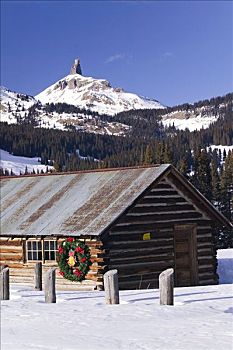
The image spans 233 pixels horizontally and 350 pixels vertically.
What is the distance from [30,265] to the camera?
77.7 ft

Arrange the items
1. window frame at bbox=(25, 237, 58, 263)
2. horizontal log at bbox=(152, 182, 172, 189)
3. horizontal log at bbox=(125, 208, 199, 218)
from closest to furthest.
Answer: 1. horizontal log at bbox=(125, 208, 199, 218)
2. window frame at bbox=(25, 237, 58, 263)
3. horizontal log at bbox=(152, 182, 172, 189)

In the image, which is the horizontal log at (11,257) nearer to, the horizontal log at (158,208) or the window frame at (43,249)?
the window frame at (43,249)

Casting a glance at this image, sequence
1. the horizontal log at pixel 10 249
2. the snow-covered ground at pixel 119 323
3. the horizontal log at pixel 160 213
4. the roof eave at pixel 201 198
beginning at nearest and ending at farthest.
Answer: the snow-covered ground at pixel 119 323 < the horizontal log at pixel 160 213 < the roof eave at pixel 201 198 < the horizontal log at pixel 10 249

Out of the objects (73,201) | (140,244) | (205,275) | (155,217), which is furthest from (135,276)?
(73,201)

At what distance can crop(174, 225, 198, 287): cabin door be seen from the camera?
2403 centimetres

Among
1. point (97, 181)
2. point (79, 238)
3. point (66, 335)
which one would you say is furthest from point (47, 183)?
point (66, 335)

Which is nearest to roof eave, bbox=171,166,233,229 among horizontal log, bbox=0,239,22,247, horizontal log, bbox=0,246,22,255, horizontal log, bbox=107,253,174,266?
horizontal log, bbox=107,253,174,266

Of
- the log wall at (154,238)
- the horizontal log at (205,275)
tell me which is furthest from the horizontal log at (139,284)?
the horizontal log at (205,275)

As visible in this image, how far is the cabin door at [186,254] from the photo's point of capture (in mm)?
24031

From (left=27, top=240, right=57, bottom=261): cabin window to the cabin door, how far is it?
193 inches

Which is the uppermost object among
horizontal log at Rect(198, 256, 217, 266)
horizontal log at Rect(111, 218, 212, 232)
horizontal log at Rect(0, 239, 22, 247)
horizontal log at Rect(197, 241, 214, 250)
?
horizontal log at Rect(111, 218, 212, 232)

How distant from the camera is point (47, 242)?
2306cm

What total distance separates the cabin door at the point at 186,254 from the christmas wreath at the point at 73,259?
13.7ft

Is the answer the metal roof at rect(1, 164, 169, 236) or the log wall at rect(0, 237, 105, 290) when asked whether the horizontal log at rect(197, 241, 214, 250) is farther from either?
the log wall at rect(0, 237, 105, 290)
